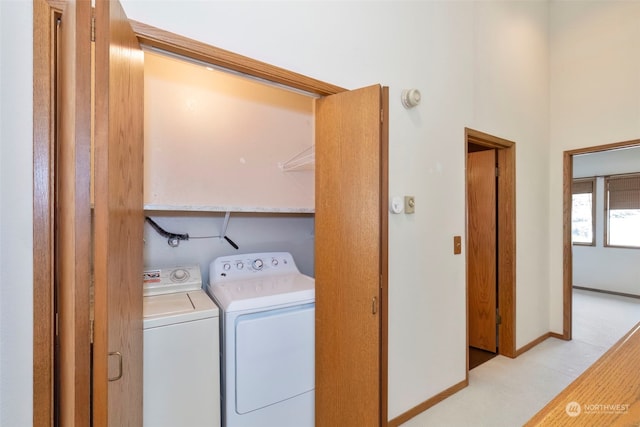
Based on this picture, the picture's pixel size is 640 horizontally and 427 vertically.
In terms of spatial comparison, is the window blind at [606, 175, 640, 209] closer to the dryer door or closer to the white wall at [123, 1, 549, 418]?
the white wall at [123, 1, 549, 418]

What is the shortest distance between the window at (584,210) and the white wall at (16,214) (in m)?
7.16

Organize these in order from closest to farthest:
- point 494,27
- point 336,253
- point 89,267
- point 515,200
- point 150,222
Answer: point 89,267 < point 336,253 < point 150,222 < point 494,27 < point 515,200

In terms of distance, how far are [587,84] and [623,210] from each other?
3.28 meters

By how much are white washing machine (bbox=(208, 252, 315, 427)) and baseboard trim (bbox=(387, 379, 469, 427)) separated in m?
0.63

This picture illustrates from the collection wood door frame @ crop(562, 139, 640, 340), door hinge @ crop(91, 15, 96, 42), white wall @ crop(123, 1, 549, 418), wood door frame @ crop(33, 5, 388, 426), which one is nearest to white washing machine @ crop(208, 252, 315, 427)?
white wall @ crop(123, 1, 549, 418)

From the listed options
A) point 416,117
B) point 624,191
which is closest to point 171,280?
point 416,117

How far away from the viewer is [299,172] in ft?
8.98

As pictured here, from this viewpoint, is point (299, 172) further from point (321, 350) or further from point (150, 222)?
point (321, 350)

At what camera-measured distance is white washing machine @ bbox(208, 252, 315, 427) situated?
62.0 inches

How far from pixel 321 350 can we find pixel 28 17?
1876mm

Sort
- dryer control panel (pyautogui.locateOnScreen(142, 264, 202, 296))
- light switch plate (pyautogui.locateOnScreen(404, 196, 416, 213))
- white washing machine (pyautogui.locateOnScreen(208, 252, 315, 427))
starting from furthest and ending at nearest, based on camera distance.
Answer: light switch plate (pyautogui.locateOnScreen(404, 196, 416, 213)) < dryer control panel (pyautogui.locateOnScreen(142, 264, 202, 296)) < white washing machine (pyautogui.locateOnScreen(208, 252, 315, 427))

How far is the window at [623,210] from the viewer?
493 centimetres

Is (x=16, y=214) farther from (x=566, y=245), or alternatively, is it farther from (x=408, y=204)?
(x=566, y=245)

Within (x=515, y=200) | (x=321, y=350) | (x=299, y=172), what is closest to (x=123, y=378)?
(x=321, y=350)
